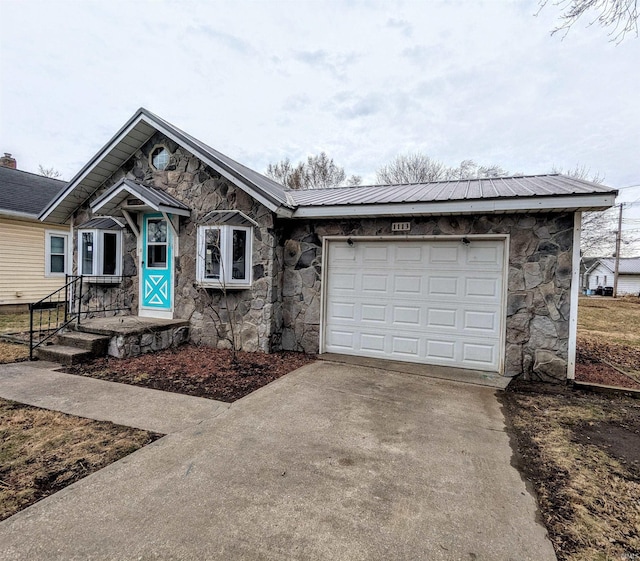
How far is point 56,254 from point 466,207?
566 inches

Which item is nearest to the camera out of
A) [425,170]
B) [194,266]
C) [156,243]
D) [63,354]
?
[63,354]

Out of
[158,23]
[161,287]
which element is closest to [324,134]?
[158,23]

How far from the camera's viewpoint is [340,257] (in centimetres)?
710

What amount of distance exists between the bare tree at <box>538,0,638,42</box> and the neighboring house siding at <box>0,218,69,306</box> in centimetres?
1513

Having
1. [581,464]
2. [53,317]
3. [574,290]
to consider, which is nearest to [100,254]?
[53,317]

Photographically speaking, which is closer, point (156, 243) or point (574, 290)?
point (574, 290)

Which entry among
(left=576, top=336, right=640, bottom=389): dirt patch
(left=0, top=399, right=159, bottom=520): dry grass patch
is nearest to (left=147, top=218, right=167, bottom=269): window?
(left=0, top=399, right=159, bottom=520): dry grass patch

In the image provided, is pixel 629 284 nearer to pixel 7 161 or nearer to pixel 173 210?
pixel 173 210

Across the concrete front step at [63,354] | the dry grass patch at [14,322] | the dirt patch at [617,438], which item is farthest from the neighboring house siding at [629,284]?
the dry grass patch at [14,322]

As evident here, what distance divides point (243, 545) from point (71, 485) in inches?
61.3

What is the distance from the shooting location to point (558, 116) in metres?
12.2

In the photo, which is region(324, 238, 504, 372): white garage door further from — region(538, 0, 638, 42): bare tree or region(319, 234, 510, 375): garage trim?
region(538, 0, 638, 42): bare tree

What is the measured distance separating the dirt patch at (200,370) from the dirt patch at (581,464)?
3.44 m

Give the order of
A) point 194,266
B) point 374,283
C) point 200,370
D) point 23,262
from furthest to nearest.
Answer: point 23,262
point 194,266
point 374,283
point 200,370
